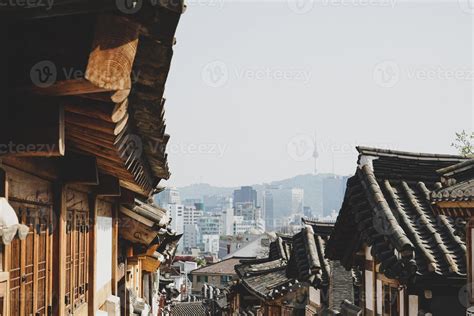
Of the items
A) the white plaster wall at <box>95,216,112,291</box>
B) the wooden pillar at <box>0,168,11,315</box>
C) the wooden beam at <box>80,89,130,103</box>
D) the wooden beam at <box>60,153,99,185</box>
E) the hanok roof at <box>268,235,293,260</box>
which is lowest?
the hanok roof at <box>268,235,293,260</box>

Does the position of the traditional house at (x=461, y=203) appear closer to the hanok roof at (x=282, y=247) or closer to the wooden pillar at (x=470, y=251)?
the wooden pillar at (x=470, y=251)

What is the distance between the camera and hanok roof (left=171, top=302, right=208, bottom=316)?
197 ft

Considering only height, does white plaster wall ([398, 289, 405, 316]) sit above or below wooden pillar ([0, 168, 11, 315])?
below

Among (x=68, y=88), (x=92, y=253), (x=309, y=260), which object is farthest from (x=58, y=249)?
(x=309, y=260)

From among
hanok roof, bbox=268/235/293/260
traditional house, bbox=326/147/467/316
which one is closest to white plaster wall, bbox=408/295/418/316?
traditional house, bbox=326/147/467/316

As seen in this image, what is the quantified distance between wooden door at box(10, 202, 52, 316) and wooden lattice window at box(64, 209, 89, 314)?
3.92 feet

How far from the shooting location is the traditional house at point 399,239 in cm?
1041

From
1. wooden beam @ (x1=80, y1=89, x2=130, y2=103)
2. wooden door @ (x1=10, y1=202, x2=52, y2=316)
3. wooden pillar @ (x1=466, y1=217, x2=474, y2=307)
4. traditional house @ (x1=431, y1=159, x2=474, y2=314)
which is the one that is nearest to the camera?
wooden beam @ (x1=80, y1=89, x2=130, y2=103)

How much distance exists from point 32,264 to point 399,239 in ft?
21.8

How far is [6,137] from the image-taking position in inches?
179

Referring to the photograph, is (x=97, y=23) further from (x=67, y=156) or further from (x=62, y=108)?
(x=67, y=156)

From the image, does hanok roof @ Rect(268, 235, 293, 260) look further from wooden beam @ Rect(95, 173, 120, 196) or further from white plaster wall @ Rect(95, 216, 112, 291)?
wooden beam @ Rect(95, 173, 120, 196)

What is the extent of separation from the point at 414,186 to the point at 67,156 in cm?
852

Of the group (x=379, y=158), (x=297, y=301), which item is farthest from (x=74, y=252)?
(x=297, y=301)
